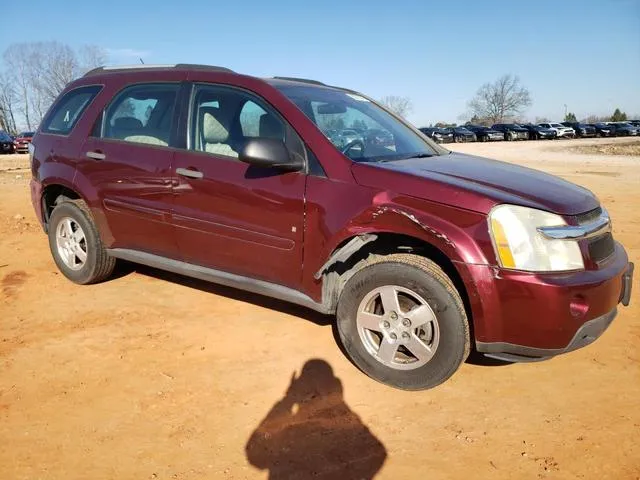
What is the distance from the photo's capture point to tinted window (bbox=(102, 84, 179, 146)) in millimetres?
3859

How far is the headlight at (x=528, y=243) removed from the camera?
2611 millimetres

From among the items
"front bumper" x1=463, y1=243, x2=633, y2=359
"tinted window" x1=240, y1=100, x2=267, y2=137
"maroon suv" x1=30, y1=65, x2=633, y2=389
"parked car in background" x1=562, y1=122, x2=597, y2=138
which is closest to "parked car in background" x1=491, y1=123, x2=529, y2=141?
"parked car in background" x1=562, y1=122, x2=597, y2=138

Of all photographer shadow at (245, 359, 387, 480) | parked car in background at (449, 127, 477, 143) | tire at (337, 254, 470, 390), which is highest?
parked car in background at (449, 127, 477, 143)

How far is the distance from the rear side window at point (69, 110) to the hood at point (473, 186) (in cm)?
269

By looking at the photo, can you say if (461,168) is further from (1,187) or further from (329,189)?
(1,187)

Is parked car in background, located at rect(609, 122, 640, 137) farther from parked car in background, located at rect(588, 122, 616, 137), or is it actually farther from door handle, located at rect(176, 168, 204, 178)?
door handle, located at rect(176, 168, 204, 178)

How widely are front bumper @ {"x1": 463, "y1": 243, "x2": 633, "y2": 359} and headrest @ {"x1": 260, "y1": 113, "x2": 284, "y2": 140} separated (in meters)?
1.53

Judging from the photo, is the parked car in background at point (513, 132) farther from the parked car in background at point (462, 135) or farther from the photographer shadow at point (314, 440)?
the photographer shadow at point (314, 440)

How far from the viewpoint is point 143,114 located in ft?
13.3

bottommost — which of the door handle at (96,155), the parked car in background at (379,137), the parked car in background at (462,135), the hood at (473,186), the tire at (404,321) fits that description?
the tire at (404,321)

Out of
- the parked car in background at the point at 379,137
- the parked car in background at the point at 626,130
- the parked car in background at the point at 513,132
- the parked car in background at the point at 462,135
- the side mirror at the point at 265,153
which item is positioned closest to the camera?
the side mirror at the point at 265,153

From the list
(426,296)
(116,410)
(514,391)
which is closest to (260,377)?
(116,410)

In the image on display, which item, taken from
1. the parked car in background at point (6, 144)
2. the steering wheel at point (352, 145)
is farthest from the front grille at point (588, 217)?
the parked car in background at point (6, 144)

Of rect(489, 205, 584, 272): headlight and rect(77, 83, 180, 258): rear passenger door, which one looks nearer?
rect(489, 205, 584, 272): headlight
